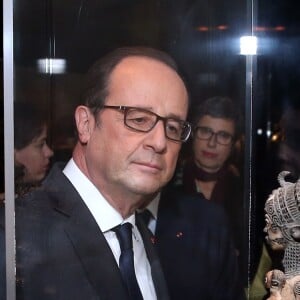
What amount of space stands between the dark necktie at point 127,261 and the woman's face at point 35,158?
423 mm

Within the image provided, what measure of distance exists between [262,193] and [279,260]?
0.33 metres

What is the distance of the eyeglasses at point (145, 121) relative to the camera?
8.22ft

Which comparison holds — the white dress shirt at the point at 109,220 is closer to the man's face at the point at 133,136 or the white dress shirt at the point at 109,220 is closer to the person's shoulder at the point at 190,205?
the man's face at the point at 133,136

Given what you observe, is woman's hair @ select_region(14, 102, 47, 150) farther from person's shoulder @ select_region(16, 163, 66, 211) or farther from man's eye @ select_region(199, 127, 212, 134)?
man's eye @ select_region(199, 127, 212, 134)

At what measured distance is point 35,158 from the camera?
2.45m

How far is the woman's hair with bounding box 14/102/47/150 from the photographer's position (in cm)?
241

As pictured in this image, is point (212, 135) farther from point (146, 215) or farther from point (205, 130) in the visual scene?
point (146, 215)

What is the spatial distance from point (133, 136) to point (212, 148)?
0.42m

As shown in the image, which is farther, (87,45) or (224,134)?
(224,134)

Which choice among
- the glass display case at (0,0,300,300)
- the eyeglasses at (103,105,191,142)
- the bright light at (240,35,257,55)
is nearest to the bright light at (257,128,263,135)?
the glass display case at (0,0,300,300)

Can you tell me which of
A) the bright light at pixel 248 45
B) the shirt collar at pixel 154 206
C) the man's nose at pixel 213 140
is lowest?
the shirt collar at pixel 154 206

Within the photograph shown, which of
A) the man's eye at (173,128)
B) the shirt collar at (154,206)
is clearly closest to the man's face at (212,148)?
the man's eye at (173,128)

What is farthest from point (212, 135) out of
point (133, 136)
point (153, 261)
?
point (153, 261)

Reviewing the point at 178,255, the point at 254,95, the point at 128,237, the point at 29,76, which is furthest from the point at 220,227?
the point at 29,76
